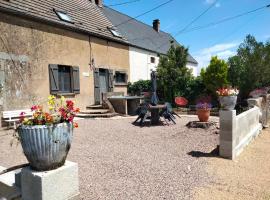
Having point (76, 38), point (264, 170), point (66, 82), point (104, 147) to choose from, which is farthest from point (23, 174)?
point (76, 38)

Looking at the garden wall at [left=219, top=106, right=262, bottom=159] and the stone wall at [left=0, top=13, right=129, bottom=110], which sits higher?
the stone wall at [left=0, top=13, right=129, bottom=110]

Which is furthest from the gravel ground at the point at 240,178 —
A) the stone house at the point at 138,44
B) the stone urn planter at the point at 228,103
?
the stone house at the point at 138,44

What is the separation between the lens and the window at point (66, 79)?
11719 millimetres

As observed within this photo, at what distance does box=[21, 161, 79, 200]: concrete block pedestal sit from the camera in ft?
8.39

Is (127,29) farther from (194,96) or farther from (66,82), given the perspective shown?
(66,82)

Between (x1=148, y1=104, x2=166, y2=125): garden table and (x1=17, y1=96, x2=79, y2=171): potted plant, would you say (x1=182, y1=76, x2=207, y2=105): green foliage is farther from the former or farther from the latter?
(x1=17, y1=96, x2=79, y2=171): potted plant

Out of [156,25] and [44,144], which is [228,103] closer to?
[44,144]

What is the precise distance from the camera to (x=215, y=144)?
6609mm

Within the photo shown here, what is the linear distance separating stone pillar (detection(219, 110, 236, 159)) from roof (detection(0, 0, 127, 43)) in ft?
28.8

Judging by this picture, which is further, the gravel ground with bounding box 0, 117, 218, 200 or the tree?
the tree

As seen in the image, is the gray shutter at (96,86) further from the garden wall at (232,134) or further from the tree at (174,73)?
the garden wall at (232,134)

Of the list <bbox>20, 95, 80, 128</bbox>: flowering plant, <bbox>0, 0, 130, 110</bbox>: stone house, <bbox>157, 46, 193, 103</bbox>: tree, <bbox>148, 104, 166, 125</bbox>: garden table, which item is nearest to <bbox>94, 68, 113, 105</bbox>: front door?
<bbox>0, 0, 130, 110</bbox>: stone house

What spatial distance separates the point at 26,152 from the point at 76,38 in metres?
11.2

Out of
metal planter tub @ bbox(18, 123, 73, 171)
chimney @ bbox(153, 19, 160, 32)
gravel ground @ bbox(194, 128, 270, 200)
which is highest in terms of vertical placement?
chimney @ bbox(153, 19, 160, 32)
